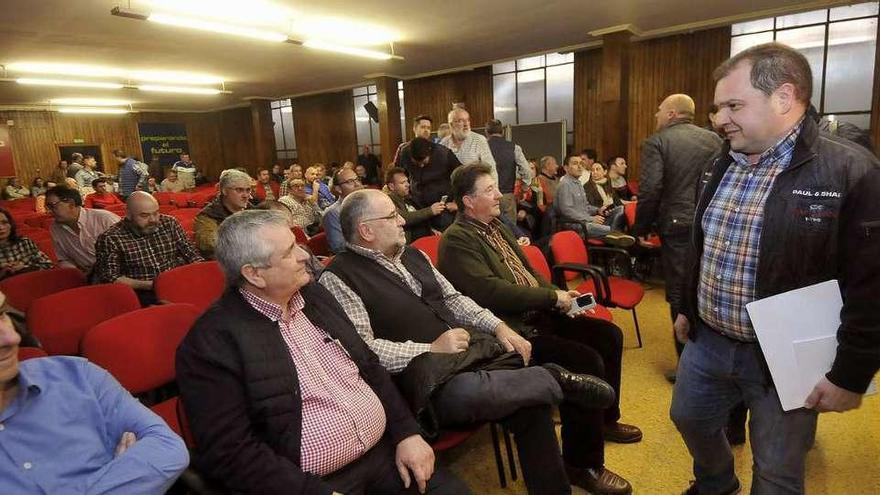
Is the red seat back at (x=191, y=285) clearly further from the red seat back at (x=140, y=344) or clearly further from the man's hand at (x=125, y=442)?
the man's hand at (x=125, y=442)

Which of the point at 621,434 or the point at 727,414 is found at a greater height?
the point at 727,414

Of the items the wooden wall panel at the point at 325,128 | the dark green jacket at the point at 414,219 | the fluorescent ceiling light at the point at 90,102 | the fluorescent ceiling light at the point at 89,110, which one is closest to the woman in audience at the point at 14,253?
the dark green jacket at the point at 414,219

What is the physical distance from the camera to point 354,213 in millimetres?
2059

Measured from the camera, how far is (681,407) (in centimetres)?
171

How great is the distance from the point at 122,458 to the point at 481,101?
10534mm

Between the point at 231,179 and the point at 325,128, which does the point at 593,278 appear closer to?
→ the point at 231,179

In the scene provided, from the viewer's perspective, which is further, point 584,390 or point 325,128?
point 325,128

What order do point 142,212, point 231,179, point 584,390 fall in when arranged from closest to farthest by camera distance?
point 584,390 < point 142,212 < point 231,179

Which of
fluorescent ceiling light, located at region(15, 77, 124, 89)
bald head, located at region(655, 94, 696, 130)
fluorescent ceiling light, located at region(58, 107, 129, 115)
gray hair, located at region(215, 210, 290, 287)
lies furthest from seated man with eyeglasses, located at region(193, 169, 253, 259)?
fluorescent ceiling light, located at region(58, 107, 129, 115)

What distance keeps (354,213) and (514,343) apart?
2.78 ft

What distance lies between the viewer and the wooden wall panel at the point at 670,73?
8070 millimetres

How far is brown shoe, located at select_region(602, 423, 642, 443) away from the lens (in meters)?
2.41

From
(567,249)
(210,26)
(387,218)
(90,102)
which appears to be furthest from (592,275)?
(90,102)

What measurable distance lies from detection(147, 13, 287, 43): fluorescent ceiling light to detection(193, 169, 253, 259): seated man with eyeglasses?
10.2ft
